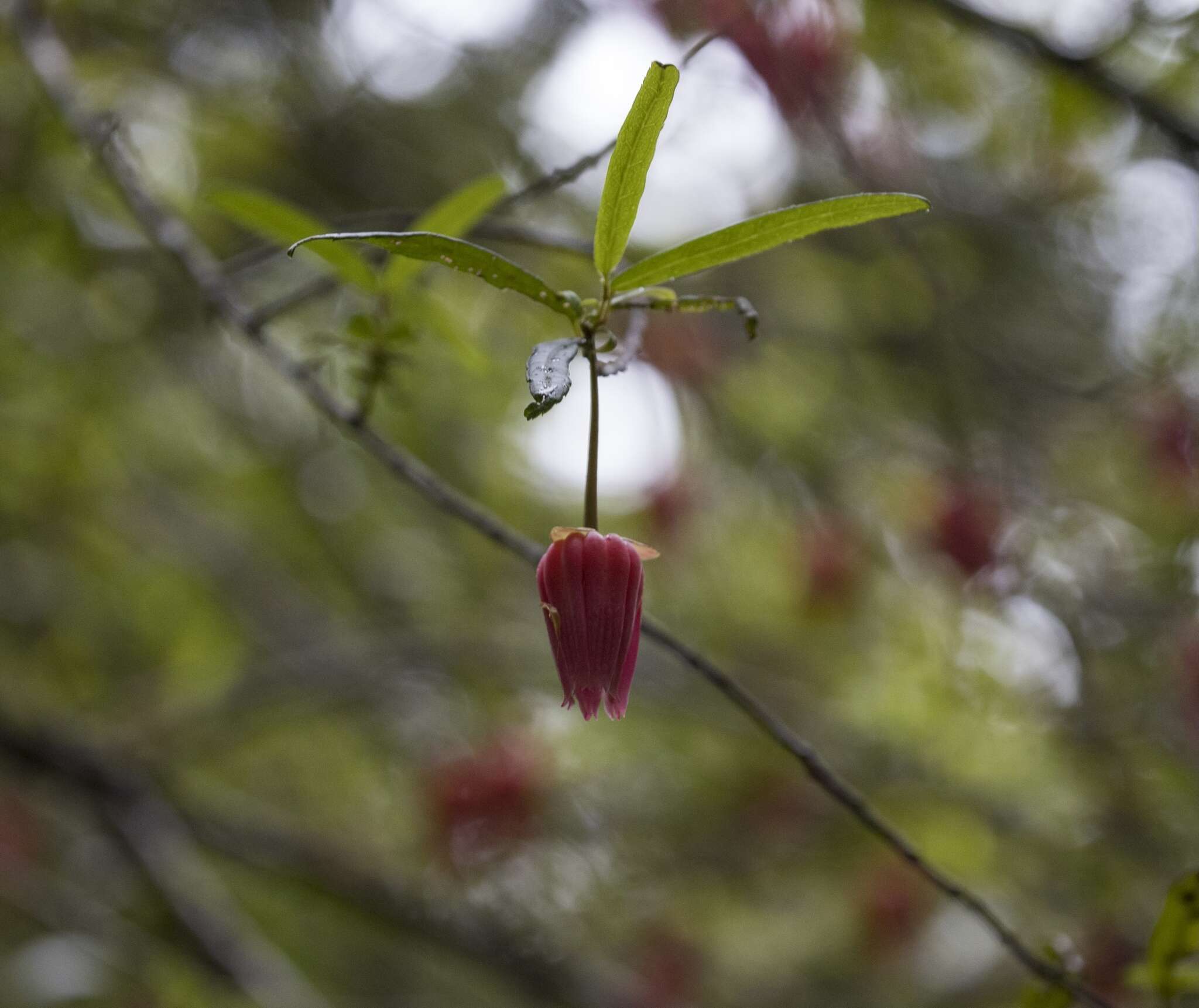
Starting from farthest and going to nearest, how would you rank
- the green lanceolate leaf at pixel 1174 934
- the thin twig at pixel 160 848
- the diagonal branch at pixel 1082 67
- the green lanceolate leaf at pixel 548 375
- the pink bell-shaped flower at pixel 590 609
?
the thin twig at pixel 160 848, the diagonal branch at pixel 1082 67, the green lanceolate leaf at pixel 1174 934, the pink bell-shaped flower at pixel 590 609, the green lanceolate leaf at pixel 548 375

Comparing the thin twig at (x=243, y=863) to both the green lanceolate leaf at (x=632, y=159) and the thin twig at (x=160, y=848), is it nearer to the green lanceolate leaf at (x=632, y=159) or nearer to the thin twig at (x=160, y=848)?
the thin twig at (x=160, y=848)

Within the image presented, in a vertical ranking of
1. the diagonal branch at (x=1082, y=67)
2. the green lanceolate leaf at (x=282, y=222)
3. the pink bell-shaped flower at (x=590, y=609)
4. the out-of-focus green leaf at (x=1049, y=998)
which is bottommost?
the out-of-focus green leaf at (x=1049, y=998)

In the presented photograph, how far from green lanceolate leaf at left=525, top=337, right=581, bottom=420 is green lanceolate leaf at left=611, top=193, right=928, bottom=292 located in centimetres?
7

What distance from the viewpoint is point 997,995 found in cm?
229

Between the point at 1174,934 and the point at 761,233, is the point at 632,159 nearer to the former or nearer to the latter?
the point at 761,233

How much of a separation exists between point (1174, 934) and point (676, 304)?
0.63 m

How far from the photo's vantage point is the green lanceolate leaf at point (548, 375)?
0.51 metres

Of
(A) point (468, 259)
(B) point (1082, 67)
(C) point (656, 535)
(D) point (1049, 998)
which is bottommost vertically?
(D) point (1049, 998)

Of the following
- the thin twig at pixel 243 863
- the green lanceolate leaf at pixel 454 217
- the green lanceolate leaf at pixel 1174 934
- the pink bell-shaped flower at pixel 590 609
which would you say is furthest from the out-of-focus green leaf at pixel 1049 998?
the thin twig at pixel 243 863

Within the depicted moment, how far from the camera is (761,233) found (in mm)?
613

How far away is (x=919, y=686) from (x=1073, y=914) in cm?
55

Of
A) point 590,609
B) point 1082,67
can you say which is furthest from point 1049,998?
point 1082,67

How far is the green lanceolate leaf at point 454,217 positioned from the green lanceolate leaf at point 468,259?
0.64ft

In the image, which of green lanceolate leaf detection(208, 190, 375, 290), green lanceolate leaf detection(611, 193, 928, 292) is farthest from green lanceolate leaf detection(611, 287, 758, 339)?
green lanceolate leaf detection(208, 190, 375, 290)
